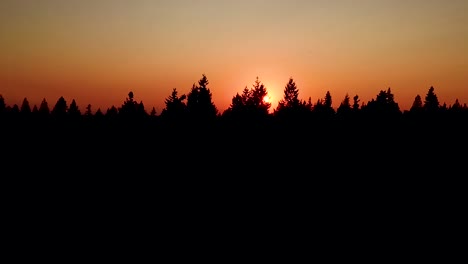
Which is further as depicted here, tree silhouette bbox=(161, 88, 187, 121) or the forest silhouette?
tree silhouette bbox=(161, 88, 187, 121)

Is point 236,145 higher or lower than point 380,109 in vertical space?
lower

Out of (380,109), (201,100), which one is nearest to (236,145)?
(201,100)

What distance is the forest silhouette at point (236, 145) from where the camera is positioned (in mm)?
28062

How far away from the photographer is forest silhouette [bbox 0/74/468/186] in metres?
28.1

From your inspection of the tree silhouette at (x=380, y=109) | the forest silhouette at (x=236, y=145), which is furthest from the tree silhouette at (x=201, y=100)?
the tree silhouette at (x=380, y=109)

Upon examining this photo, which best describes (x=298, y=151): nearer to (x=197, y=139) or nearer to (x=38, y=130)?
(x=197, y=139)

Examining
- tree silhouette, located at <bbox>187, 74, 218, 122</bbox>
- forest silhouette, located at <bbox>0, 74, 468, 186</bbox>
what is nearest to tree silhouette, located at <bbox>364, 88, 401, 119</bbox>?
forest silhouette, located at <bbox>0, 74, 468, 186</bbox>

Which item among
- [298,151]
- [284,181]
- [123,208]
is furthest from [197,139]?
[123,208]

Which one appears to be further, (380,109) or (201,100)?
(380,109)

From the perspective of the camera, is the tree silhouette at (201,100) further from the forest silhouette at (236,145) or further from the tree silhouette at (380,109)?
the tree silhouette at (380,109)

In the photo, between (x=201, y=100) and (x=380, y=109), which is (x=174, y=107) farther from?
(x=380, y=109)

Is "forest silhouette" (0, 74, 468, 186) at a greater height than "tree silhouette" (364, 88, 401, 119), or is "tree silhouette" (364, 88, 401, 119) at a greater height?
"tree silhouette" (364, 88, 401, 119)

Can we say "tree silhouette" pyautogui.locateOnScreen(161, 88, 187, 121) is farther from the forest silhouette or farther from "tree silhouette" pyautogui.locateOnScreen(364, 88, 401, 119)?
"tree silhouette" pyautogui.locateOnScreen(364, 88, 401, 119)

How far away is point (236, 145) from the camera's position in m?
34.4
